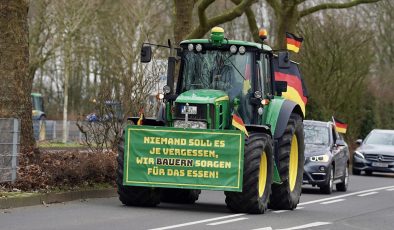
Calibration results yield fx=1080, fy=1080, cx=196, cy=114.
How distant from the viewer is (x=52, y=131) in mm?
50375

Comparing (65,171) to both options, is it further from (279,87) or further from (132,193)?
(279,87)

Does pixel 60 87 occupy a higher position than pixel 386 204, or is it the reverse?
pixel 60 87

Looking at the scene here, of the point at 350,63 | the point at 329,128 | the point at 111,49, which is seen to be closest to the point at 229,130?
the point at 329,128

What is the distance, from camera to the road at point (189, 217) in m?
14.4

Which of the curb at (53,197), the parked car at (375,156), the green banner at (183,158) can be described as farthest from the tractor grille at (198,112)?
the parked car at (375,156)

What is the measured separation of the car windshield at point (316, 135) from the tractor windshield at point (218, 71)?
8.27 meters

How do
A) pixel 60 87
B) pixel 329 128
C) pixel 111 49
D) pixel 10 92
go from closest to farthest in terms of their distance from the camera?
pixel 10 92
pixel 329 128
pixel 111 49
pixel 60 87

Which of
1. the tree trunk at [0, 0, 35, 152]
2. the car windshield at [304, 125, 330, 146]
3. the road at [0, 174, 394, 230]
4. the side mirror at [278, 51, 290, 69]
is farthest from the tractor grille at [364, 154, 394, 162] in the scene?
the tree trunk at [0, 0, 35, 152]

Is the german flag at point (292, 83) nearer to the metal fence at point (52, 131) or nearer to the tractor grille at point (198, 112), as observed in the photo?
the tractor grille at point (198, 112)

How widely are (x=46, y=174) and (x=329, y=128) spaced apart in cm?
1021

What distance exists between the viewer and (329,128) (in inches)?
1054

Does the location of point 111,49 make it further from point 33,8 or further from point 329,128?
point 329,128

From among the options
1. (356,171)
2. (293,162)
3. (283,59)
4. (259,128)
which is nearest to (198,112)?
(259,128)

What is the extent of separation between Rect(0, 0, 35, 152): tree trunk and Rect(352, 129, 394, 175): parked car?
58.3ft
